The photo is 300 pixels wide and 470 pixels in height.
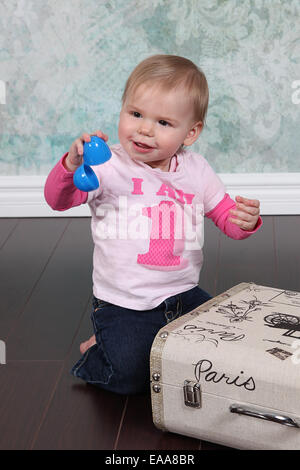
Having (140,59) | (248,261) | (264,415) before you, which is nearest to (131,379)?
(264,415)

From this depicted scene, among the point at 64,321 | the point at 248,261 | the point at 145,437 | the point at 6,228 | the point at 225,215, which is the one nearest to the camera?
the point at 145,437

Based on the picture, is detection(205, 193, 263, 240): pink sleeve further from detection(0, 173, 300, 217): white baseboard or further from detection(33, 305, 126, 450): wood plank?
detection(0, 173, 300, 217): white baseboard

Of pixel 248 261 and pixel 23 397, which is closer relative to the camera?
pixel 23 397

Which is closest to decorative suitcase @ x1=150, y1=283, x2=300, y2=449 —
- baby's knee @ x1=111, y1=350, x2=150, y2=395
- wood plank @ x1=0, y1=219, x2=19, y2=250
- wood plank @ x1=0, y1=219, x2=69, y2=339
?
baby's knee @ x1=111, y1=350, x2=150, y2=395

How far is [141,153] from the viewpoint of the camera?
1232mm

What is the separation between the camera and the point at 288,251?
6.14 feet

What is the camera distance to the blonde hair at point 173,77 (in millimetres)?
1208

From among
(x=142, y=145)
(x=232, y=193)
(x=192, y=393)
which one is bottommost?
(x=232, y=193)

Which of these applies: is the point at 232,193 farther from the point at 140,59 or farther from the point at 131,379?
the point at 131,379

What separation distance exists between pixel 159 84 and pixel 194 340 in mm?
409

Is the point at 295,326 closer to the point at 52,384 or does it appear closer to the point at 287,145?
the point at 52,384

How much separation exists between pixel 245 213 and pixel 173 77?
244mm

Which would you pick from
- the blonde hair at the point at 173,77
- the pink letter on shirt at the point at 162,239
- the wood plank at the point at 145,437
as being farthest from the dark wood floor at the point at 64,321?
the blonde hair at the point at 173,77
